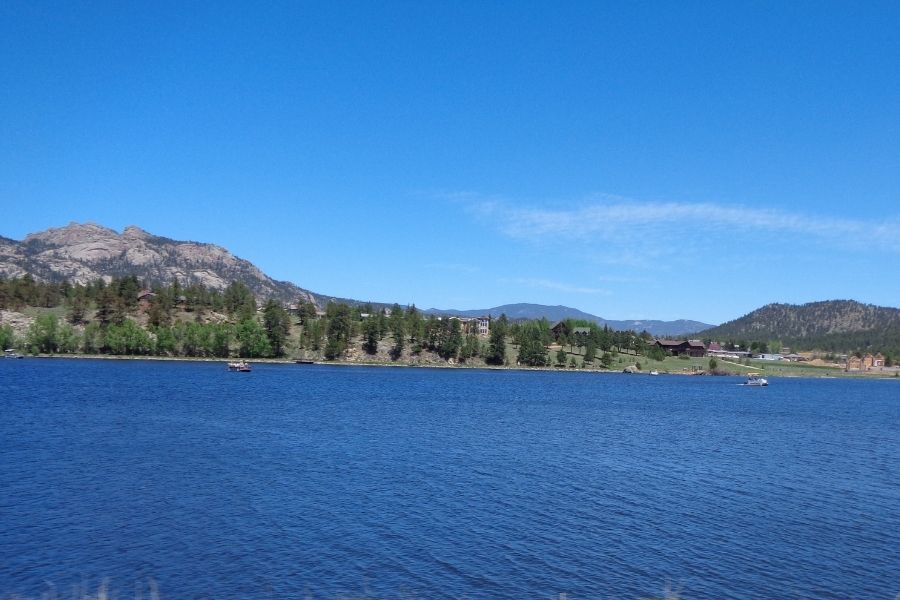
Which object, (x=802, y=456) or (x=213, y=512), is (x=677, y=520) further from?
(x=802, y=456)

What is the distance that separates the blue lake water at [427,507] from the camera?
2961cm

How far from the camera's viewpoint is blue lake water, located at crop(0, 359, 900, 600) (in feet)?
97.1

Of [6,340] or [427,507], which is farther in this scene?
[6,340]

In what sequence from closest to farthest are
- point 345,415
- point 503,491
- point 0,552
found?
point 0,552
point 503,491
point 345,415

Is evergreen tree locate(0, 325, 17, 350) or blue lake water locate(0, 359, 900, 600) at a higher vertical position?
evergreen tree locate(0, 325, 17, 350)

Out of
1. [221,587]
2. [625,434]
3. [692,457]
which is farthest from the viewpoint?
[625,434]

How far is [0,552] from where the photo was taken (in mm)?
30688

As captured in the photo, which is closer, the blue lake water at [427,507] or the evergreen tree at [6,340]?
the blue lake water at [427,507]

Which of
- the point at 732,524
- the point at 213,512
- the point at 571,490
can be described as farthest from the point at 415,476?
the point at 732,524

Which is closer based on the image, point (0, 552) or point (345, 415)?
point (0, 552)

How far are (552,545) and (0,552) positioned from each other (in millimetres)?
24503

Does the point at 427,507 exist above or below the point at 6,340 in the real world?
below

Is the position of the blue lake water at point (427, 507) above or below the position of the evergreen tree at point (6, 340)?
below

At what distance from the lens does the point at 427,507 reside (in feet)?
133
